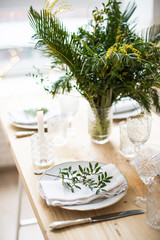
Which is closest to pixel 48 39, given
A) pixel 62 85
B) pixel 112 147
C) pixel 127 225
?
pixel 62 85

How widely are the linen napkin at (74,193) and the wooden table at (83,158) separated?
32mm

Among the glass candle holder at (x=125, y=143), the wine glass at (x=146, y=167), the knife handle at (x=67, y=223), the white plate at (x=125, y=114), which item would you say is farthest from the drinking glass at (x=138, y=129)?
the knife handle at (x=67, y=223)

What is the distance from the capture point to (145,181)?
1.10 meters

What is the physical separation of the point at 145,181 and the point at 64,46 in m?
0.60

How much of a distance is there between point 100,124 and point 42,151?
29 centimetres

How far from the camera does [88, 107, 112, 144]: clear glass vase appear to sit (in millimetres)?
1385

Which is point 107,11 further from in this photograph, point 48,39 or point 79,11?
point 79,11

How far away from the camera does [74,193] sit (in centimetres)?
104

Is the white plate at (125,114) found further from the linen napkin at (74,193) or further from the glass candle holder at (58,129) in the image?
the linen napkin at (74,193)

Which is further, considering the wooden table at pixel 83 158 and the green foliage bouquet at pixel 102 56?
the green foliage bouquet at pixel 102 56

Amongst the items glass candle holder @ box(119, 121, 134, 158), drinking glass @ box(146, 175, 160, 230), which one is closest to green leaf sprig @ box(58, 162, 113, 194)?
drinking glass @ box(146, 175, 160, 230)

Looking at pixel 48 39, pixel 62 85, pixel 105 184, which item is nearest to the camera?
pixel 105 184

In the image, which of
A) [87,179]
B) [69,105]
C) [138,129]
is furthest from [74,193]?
[69,105]

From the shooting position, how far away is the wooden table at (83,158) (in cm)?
91
